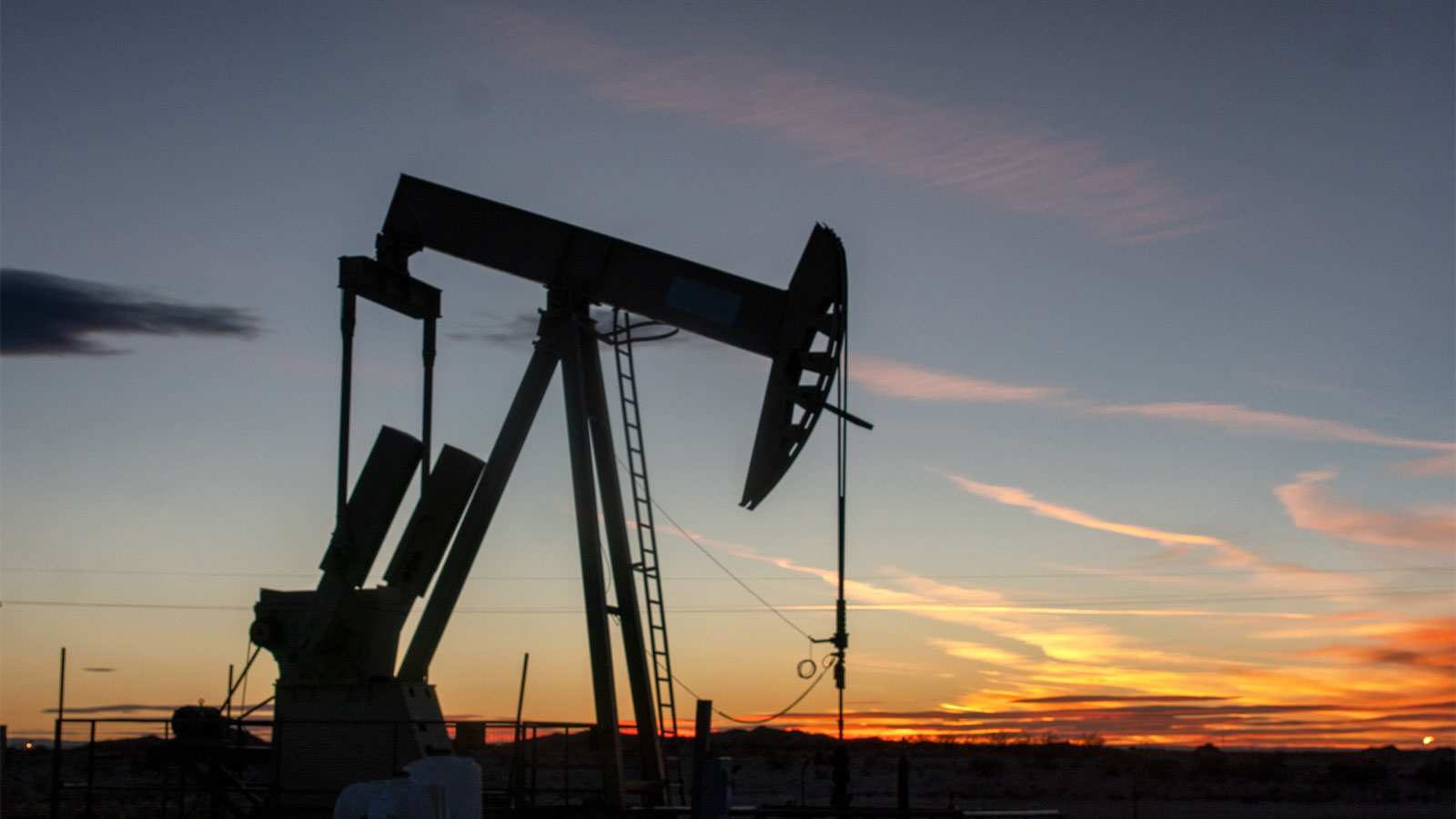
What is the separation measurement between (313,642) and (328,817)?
136 centimetres

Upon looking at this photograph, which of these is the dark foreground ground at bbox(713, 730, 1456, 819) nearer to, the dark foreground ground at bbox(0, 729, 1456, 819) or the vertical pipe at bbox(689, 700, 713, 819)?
the dark foreground ground at bbox(0, 729, 1456, 819)

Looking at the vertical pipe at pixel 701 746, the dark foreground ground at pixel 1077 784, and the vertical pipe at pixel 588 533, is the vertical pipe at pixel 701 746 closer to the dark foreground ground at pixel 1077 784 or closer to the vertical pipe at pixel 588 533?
the vertical pipe at pixel 588 533

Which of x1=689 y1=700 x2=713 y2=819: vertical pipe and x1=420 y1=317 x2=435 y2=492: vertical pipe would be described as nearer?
x1=689 y1=700 x2=713 y2=819: vertical pipe

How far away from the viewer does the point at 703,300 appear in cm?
1145

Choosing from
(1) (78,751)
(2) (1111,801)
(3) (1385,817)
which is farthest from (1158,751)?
(1) (78,751)

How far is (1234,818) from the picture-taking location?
23516mm

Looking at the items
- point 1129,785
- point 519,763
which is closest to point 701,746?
point 519,763

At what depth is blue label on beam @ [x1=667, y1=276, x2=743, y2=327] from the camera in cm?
1133

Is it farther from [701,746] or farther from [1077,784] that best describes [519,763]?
[1077,784]

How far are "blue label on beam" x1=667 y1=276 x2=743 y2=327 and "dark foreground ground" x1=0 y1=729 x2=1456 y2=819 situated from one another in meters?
12.1

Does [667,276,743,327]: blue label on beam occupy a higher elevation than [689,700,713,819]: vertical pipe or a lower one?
higher

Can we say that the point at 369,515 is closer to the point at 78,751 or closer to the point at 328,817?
the point at 328,817

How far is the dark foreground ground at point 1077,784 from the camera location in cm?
2550

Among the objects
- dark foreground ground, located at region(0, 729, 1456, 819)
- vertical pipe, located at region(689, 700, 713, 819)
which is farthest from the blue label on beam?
dark foreground ground, located at region(0, 729, 1456, 819)
